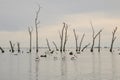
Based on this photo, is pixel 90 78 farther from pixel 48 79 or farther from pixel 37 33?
pixel 37 33

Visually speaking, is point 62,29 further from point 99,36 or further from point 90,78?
point 90,78

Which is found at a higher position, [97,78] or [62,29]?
[62,29]

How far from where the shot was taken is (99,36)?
89438mm

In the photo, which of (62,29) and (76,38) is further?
(76,38)

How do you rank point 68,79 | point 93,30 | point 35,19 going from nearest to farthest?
point 68,79
point 35,19
point 93,30

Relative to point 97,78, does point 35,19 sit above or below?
above

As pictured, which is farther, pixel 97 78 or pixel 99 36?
pixel 99 36

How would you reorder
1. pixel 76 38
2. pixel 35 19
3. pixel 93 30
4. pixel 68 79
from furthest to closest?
pixel 76 38, pixel 93 30, pixel 35 19, pixel 68 79

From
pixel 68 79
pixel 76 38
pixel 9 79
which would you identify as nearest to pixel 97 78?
pixel 68 79

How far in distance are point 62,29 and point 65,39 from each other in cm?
303

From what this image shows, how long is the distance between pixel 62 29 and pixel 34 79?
63.1 metres

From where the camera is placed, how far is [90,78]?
83.1 ft

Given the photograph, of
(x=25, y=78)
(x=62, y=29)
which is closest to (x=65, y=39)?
(x=62, y=29)

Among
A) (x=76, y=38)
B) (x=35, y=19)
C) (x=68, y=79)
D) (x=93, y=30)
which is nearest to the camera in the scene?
(x=68, y=79)
